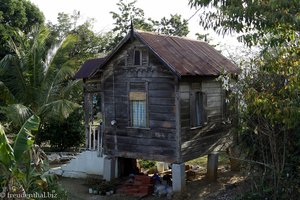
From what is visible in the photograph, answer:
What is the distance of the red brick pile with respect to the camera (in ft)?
43.9

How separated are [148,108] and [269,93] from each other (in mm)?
5037

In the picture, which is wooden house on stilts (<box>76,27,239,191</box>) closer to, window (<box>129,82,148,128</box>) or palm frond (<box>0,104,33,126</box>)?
window (<box>129,82,148,128</box>)

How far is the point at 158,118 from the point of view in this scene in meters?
13.1

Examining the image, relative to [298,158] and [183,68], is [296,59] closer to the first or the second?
[298,158]

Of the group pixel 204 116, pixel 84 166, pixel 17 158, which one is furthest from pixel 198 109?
pixel 17 158

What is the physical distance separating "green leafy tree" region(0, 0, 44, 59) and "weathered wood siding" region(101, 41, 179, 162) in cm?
1010

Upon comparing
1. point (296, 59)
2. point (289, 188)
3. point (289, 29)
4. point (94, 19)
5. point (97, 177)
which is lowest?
point (97, 177)

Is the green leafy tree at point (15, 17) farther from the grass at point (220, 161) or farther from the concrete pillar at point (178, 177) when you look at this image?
the concrete pillar at point (178, 177)

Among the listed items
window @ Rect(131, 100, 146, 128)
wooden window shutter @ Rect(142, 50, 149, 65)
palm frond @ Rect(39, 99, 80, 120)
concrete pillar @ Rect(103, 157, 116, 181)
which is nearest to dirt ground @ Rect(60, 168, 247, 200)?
concrete pillar @ Rect(103, 157, 116, 181)

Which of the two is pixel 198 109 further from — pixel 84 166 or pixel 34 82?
pixel 34 82

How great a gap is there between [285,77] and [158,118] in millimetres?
5134

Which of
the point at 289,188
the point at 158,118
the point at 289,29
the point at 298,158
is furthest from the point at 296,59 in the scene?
the point at 158,118

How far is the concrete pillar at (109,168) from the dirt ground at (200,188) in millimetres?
866

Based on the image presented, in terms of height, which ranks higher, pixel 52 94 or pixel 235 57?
pixel 235 57
